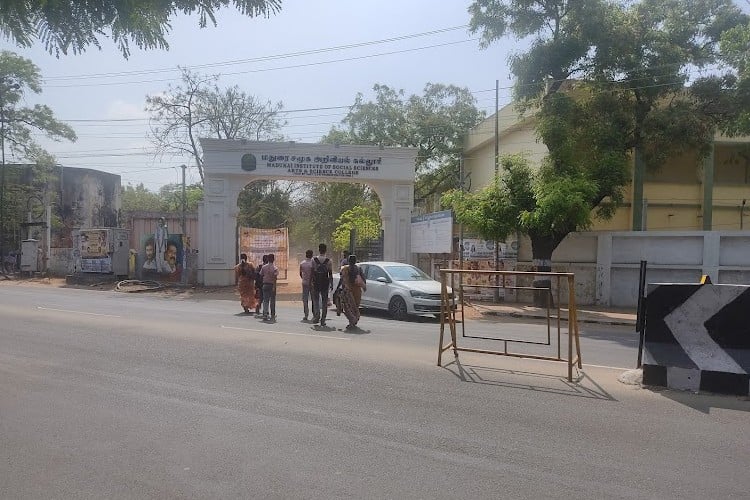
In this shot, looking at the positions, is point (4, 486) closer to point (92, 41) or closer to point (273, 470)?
point (273, 470)

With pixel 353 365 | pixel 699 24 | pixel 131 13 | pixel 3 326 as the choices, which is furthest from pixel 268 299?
pixel 699 24

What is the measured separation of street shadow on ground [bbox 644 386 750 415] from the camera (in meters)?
6.84

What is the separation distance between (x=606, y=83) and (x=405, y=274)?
9.27 meters

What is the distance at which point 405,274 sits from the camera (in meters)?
17.0

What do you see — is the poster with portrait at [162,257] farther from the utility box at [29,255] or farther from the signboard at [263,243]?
the utility box at [29,255]

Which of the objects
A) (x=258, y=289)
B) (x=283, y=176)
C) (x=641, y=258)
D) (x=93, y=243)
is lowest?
(x=258, y=289)

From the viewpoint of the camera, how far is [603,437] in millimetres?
5684

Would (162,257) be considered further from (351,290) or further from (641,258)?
(641,258)

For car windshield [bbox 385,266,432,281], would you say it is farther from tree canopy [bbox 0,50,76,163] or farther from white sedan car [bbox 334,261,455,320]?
tree canopy [bbox 0,50,76,163]

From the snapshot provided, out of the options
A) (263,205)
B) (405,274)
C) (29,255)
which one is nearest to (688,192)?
(405,274)

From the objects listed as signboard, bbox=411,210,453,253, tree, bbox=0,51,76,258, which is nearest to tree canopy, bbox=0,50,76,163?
tree, bbox=0,51,76,258

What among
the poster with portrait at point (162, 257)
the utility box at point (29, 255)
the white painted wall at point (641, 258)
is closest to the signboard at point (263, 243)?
the poster with portrait at point (162, 257)

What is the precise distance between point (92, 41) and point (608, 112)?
18.3 metres

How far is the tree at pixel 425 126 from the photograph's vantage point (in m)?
36.7
